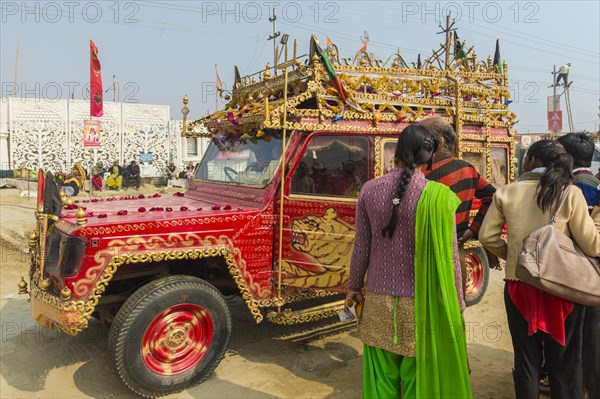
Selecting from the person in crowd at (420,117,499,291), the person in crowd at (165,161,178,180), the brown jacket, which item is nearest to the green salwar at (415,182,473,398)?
the brown jacket

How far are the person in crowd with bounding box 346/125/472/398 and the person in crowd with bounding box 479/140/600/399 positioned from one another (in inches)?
19.4

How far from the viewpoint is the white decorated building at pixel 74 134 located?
20547 millimetres

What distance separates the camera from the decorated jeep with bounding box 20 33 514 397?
11.5ft

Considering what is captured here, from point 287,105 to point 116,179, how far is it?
1707 cm

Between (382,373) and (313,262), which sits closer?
(382,373)

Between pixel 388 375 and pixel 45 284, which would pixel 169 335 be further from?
pixel 388 375

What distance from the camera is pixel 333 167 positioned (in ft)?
14.5

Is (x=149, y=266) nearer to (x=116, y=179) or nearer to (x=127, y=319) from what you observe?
(x=127, y=319)

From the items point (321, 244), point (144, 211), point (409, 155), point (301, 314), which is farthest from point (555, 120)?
point (409, 155)

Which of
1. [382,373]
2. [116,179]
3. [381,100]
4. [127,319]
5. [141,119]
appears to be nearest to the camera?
[382,373]

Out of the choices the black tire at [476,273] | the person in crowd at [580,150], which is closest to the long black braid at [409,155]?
the person in crowd at [580,150]

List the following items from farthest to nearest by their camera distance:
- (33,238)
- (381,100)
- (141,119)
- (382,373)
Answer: (141,119), (381,100), (33,238), (382,373)

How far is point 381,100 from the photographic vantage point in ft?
15.4

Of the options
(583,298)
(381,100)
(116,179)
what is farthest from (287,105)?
(116,179)
